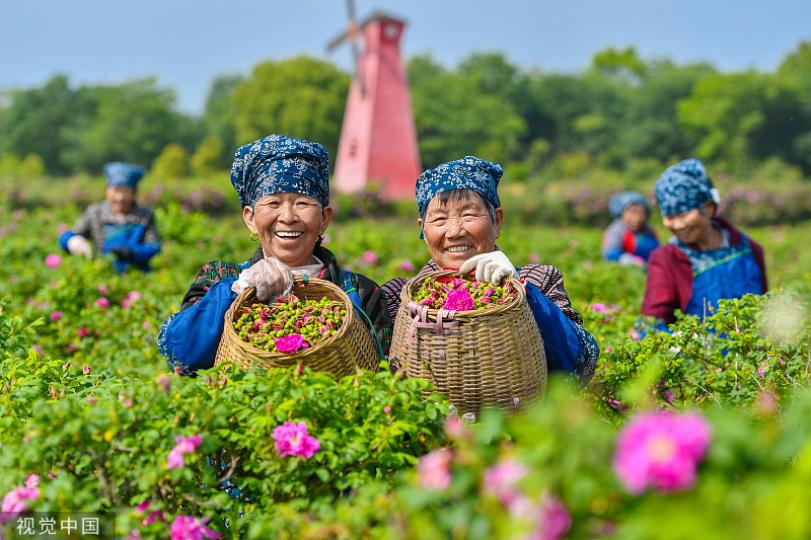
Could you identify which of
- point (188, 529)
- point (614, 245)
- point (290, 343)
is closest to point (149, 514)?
point (188, 529)

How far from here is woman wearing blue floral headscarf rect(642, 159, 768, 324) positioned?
3904 mm

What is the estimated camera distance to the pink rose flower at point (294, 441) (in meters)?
1.75

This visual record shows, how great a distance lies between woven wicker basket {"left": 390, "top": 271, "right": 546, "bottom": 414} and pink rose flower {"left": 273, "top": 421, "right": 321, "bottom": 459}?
0.39 meters

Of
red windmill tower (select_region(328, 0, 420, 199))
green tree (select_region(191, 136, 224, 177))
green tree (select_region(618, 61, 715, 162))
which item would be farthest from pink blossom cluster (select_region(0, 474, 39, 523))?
green tree (select_region(618, 61, 715, 162))

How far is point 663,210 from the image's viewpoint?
4.04 meters

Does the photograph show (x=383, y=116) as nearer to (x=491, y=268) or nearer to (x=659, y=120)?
(x=491, y=268)

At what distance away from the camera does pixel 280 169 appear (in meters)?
2.57

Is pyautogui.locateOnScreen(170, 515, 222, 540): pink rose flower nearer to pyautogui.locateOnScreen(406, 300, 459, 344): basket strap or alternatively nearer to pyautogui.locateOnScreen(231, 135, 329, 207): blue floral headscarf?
pyautogui.locateOnScreen(406, 300, 459, 344): basket strap

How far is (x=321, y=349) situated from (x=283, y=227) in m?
0.69

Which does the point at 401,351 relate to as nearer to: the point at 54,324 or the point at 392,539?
the point at 392,539

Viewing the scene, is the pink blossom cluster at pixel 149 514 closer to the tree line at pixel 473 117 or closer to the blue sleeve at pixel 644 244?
the blue sleeve at pixel 644 244

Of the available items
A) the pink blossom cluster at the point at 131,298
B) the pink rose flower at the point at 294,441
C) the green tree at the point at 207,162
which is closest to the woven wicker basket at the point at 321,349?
the pink rose flower at the point at 294,441

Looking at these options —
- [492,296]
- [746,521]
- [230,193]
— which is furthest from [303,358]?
[230,193]

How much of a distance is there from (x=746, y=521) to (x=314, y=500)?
1.10 meters
